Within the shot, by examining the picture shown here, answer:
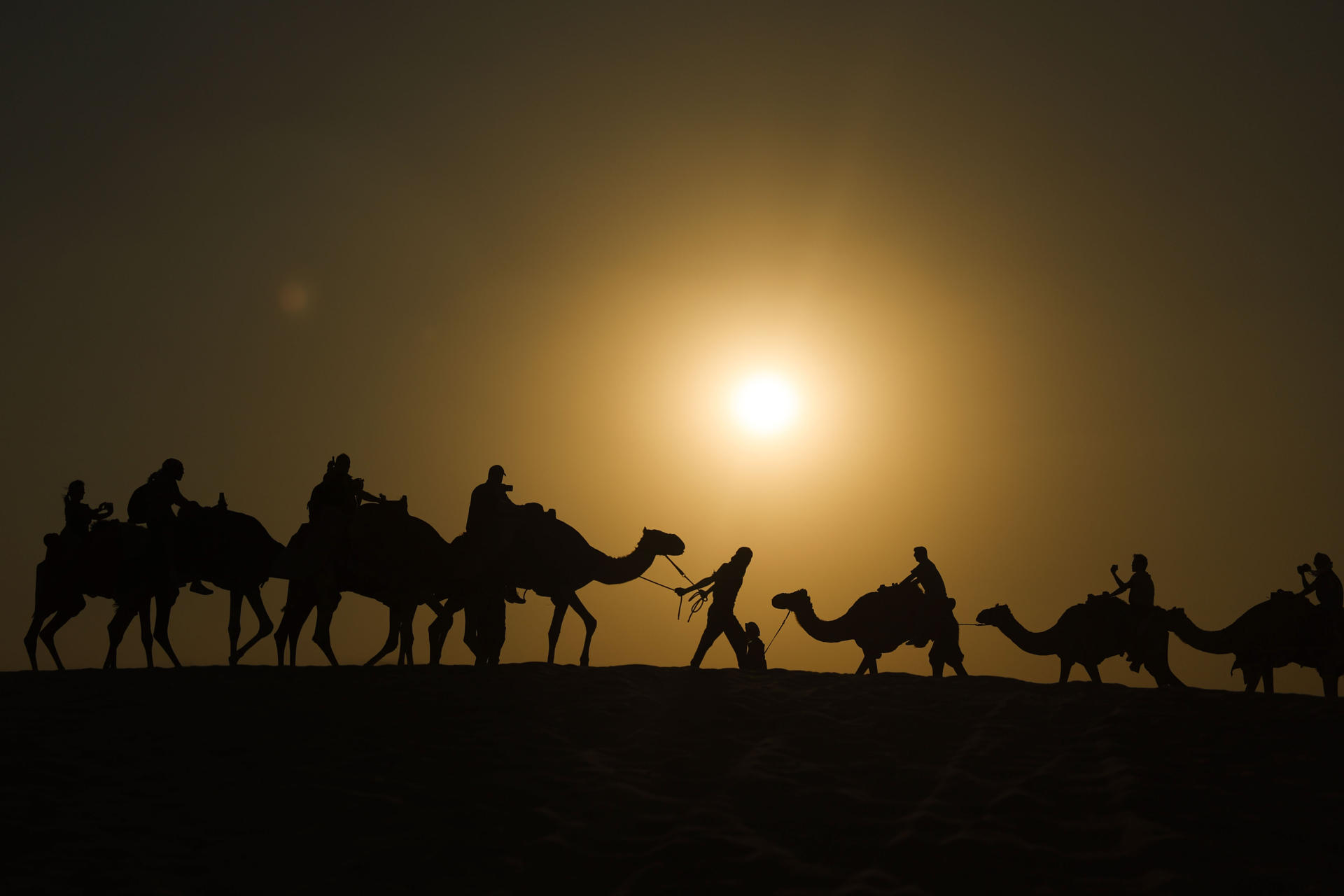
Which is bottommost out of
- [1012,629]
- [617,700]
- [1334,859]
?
[1334,859]

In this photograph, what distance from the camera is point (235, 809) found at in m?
9.27

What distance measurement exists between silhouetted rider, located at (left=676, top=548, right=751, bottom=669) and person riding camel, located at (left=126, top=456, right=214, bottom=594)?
306 inches

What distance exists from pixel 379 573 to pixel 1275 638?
14.4 meters

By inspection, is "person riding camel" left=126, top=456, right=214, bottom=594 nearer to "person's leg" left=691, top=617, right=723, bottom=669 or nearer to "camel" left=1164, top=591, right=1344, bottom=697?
"person's leg" left=691, top=617, right=723, bottom=669

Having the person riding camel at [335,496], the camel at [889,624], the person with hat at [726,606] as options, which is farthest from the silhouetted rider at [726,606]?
the person riding camel at [335,496]

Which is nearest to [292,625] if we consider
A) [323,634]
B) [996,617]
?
[323,634]

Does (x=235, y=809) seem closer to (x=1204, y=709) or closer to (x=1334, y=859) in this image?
(x=1334, y=859)

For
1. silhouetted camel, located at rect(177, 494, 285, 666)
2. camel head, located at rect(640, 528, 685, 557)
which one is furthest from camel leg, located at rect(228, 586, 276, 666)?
camel head, located at rect(640, 528, 685, 557)

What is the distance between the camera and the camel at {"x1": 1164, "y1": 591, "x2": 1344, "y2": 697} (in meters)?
18.1

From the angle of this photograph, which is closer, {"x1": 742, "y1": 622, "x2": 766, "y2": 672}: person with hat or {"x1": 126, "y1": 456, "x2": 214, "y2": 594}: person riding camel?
{"x1": 126, "y1": 456, "x2": 214, "y2": 594}: person riding camel

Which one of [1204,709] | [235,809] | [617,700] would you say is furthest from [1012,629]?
[235,809]

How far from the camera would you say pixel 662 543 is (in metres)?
18.9

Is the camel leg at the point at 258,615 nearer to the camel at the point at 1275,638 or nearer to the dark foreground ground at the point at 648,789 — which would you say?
the dark foreground ground at the point at 648,789

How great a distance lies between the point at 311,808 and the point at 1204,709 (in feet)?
31.4
